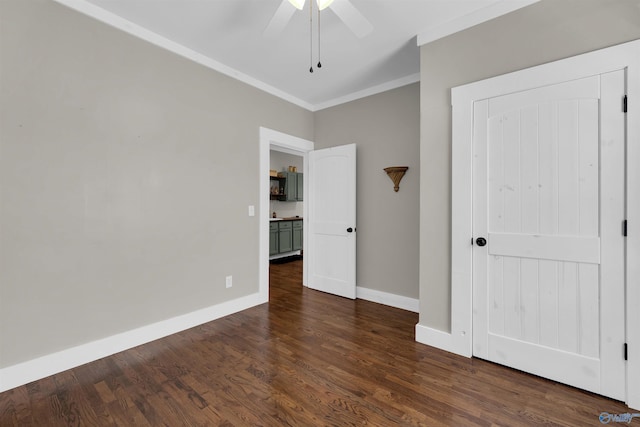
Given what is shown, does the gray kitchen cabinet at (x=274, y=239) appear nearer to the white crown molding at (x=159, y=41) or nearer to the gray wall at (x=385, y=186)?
the gray wall at (x=385, y=186)

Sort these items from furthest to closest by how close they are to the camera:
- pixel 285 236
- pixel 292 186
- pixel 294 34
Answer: pixel 292 186, pixel 285 236, pixel 294 34

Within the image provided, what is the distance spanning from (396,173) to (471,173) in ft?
3.79

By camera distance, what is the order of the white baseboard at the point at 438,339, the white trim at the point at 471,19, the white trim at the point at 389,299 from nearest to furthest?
the white trim at the point at 471,19
the white baseboard at the point at 438,339
the white trim at the point at 389,299

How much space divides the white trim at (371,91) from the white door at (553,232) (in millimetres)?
1284

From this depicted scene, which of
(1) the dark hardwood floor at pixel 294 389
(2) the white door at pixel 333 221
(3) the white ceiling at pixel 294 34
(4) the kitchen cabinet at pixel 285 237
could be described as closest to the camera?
(1) the dark hardwood floor at pixel 294 389

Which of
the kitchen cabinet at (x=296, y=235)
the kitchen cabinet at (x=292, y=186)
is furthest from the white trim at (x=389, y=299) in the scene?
the kitchen cabinet at (x=292, y=186)

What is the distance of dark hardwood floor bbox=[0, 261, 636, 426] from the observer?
1646 mm

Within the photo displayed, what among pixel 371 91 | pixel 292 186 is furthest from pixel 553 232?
pixel 292 186

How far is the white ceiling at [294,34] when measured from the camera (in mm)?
2207

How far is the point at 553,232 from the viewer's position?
1.98m

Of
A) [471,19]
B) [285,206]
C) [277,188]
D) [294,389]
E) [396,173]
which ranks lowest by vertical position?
[294,389]

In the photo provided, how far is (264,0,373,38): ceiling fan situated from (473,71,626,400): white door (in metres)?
1.13

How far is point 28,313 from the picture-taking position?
197 cm

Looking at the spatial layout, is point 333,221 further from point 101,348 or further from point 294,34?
point 101,348
